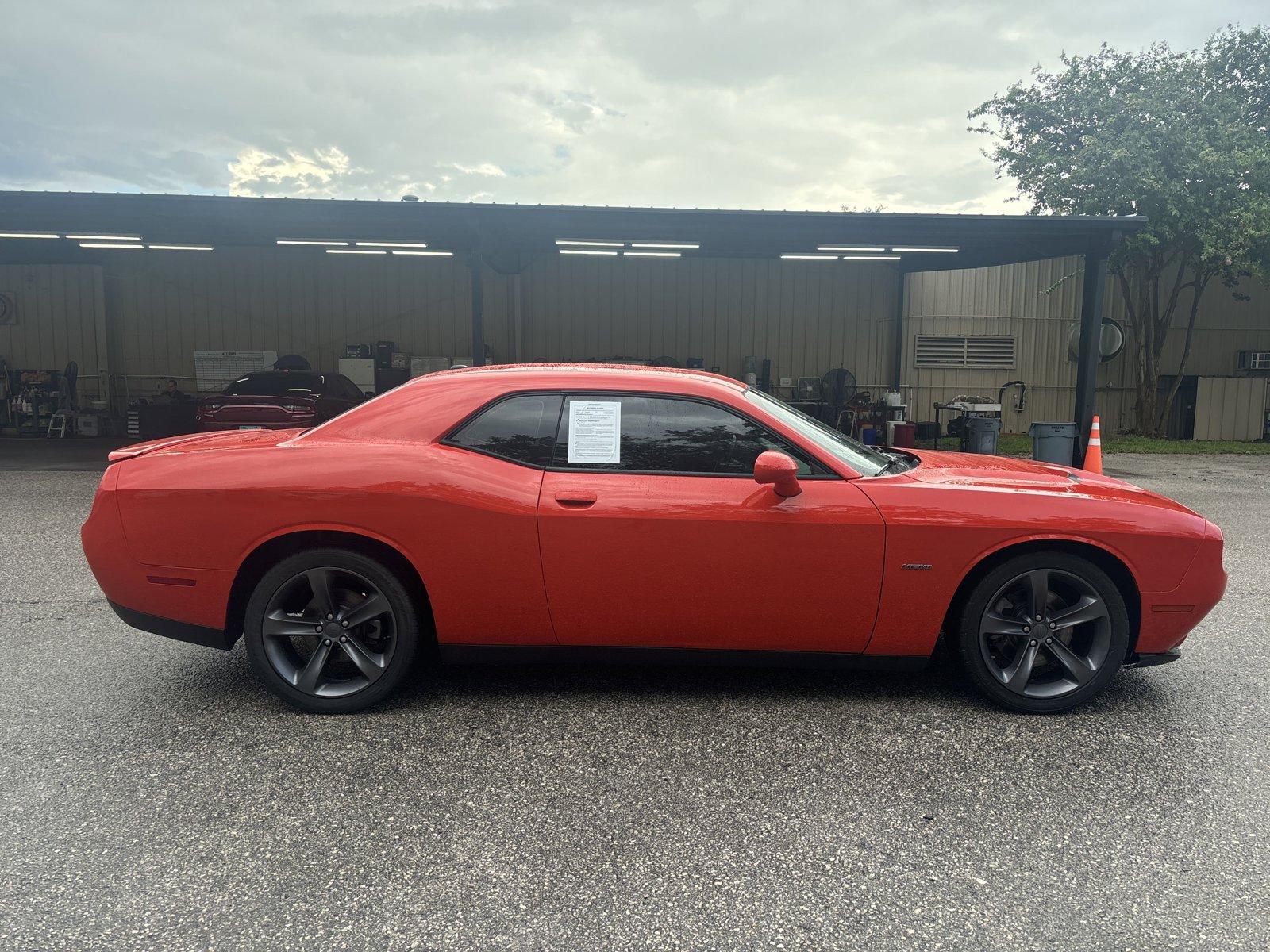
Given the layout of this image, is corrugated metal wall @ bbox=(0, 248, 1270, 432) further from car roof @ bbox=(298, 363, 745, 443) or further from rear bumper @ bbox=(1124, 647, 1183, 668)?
rear bumper @ bbox=(1124, 647, 1183, 668)

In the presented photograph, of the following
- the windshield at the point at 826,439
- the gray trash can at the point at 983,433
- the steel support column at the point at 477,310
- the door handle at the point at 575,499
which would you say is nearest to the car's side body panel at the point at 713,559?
the door handle at the point at 575,499

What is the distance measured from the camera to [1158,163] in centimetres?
1546

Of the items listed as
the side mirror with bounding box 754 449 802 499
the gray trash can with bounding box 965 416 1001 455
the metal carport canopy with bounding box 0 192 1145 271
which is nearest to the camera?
the side mirror with bounding box 754 449 802 499

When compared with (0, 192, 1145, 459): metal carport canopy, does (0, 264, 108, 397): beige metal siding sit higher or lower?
lower

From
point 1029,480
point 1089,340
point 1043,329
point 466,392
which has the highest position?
point 1043,329

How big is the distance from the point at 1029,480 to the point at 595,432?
189 cm

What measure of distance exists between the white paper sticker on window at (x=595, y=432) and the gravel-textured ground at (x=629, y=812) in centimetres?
106

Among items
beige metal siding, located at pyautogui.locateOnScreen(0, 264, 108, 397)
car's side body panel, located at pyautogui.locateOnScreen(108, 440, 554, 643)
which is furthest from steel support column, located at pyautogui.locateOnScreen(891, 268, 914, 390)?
beige metal siding, located at pyautogui.locateOnScreen(0, 264, 108, 397)

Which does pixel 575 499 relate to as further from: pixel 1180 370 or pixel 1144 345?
pixel 1180 370

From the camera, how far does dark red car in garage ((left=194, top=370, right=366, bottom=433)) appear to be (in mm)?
9711

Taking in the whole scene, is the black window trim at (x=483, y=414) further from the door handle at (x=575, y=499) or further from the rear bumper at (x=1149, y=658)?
the rear bumper at (x=1149, y=658)

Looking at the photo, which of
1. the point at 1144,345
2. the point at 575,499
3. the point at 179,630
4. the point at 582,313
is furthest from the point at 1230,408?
the point at 179,630

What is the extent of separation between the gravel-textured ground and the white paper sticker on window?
1059mm

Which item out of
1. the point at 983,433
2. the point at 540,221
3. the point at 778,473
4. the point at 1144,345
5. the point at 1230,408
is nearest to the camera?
the point at 778,473
